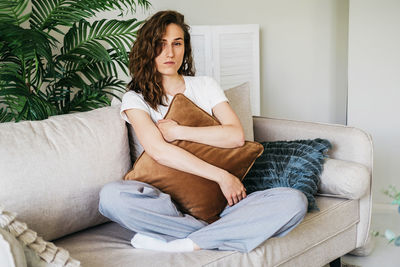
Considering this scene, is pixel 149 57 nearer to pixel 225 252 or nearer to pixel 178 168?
pixel 178 168

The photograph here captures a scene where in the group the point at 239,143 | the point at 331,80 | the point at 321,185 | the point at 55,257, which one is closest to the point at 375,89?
the point at 331,80

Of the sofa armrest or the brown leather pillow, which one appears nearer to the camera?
the brown leather pillow

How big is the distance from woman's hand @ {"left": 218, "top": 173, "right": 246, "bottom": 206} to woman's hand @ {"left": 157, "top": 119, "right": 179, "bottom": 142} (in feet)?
0.77

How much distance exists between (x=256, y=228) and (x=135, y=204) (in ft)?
1.28

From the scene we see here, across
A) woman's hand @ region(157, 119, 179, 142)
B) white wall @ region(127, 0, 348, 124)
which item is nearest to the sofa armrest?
woman's hand @ region(157, 119, 179, 142)

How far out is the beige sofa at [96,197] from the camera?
158cm

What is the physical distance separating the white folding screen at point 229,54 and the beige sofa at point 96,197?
1451mm

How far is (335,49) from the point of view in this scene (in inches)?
156

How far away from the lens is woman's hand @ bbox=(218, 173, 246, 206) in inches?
71.2

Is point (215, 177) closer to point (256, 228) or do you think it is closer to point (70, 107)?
point (256, 228)

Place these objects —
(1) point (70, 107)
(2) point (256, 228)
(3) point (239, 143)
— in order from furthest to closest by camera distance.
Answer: (1) point (70, 107) → (3) point (239, 143) → (2) point (256, 228)

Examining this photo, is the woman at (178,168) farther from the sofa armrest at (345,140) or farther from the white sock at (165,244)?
the sofa armrest at (345,140)

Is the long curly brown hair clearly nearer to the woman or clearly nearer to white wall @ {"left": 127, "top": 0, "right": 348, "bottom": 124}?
the woman

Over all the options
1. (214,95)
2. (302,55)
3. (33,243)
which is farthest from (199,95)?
(302,55)
